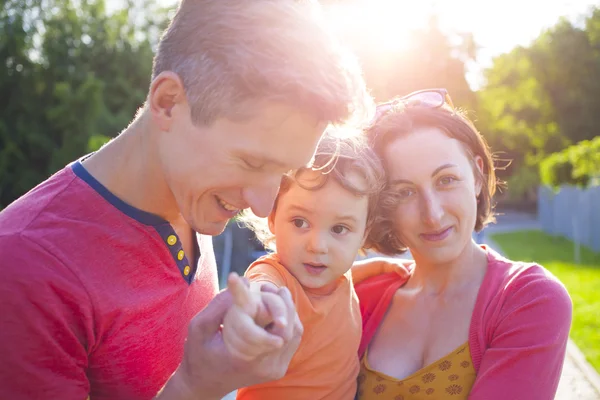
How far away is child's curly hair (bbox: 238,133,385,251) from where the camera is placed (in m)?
2.36

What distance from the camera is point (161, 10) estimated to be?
37.9 meters

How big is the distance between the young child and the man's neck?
0.56m

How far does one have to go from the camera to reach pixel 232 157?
1.74 meters

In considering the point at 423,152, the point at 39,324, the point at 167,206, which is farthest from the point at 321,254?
the point at 39,324

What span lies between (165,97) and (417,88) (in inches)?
653

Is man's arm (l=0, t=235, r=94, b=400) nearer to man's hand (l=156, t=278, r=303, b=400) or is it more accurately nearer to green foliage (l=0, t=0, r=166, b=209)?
man's hand (l=156, t=278, r=303, b=400)

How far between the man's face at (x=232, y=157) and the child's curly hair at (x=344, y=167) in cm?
51

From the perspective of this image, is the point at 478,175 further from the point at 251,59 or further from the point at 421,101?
the point at 251,59

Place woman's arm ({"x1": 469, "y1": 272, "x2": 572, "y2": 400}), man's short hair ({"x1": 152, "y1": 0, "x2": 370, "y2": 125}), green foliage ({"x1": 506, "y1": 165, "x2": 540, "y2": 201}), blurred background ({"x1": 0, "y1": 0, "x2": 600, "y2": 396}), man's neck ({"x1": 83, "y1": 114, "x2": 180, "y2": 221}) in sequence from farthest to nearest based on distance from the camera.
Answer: green foliage ({"x1": 506, "y1": 165, "x2": 540, "y2": 201}) < blurred background ({"x1": 0, "y1": 0, "x2": 600, "y2": 396}) < woman's arm ({"x1": 469, "y1": 272, "x2": 572, "y2": 400}) < man's neck ({"x1": 83, "y1": 114, "x2": 180, "y2": 221}) < man's short hair ({"x1": 152, "y1": 0, "x2": 370, "y2": 125})

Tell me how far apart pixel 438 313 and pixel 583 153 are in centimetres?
1929

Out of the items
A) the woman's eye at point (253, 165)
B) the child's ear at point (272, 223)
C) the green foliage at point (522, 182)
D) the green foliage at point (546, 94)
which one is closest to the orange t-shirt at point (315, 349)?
the child's ear at point (272, 223)

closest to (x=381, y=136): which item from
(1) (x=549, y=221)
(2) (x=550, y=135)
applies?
(1) (x=549, y=221)

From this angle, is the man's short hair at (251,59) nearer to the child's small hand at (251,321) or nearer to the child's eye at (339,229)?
the child's small hand at (251,321)

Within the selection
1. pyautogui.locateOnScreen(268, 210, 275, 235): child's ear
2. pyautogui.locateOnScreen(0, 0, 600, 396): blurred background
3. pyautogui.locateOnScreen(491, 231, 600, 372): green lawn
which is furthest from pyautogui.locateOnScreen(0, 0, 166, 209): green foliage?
pyautogui.locateOnScreen(268, 210, 275, 235): child's ear
